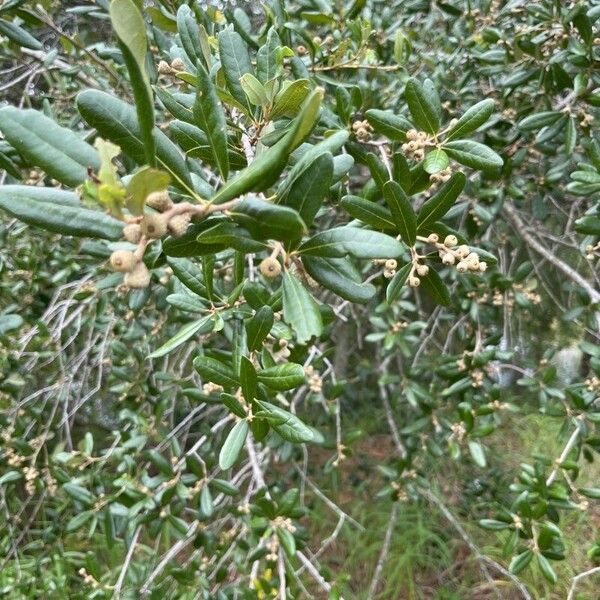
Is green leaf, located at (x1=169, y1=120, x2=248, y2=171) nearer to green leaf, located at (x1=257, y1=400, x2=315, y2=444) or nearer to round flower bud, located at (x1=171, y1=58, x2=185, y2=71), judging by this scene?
round flower bud, located at (x1=171, y1=58, x2=185, y2=71)

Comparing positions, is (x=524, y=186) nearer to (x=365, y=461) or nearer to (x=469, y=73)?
(x=469, y=73)

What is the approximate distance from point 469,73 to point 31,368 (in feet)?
6.66

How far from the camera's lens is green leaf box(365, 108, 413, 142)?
1.01m

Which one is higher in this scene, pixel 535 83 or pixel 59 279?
pixel 535 83

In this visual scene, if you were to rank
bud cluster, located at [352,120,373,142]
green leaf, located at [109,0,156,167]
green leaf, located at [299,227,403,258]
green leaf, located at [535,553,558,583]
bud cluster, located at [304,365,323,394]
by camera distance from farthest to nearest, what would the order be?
bud cluster, located at [304,365,323,394]
green leaf, located at [535,553,558,583]
bud cluster, located at [352,120,373,142]
green leaf, located at [299,227,403,258]
green leaf, located at [109,0,156,167]

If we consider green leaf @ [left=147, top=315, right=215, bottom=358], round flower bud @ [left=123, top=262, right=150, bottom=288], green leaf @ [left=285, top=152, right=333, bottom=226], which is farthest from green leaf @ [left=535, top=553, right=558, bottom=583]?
round flower bud @ [left=123, top=262, right=150, bottom=288]

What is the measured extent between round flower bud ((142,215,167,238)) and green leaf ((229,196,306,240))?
8 centimetres

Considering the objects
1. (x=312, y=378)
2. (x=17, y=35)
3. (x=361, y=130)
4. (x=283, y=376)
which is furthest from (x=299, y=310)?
(x=17, y=35)

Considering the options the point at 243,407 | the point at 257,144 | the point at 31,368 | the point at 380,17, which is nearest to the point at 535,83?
the point at 380,17

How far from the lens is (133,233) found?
55cm

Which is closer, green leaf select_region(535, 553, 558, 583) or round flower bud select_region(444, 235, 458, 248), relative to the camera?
round flower bud select_region(444, 235, 458, 248)

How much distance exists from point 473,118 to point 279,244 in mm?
474

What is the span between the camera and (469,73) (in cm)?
184

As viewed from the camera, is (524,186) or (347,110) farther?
(524,186)
